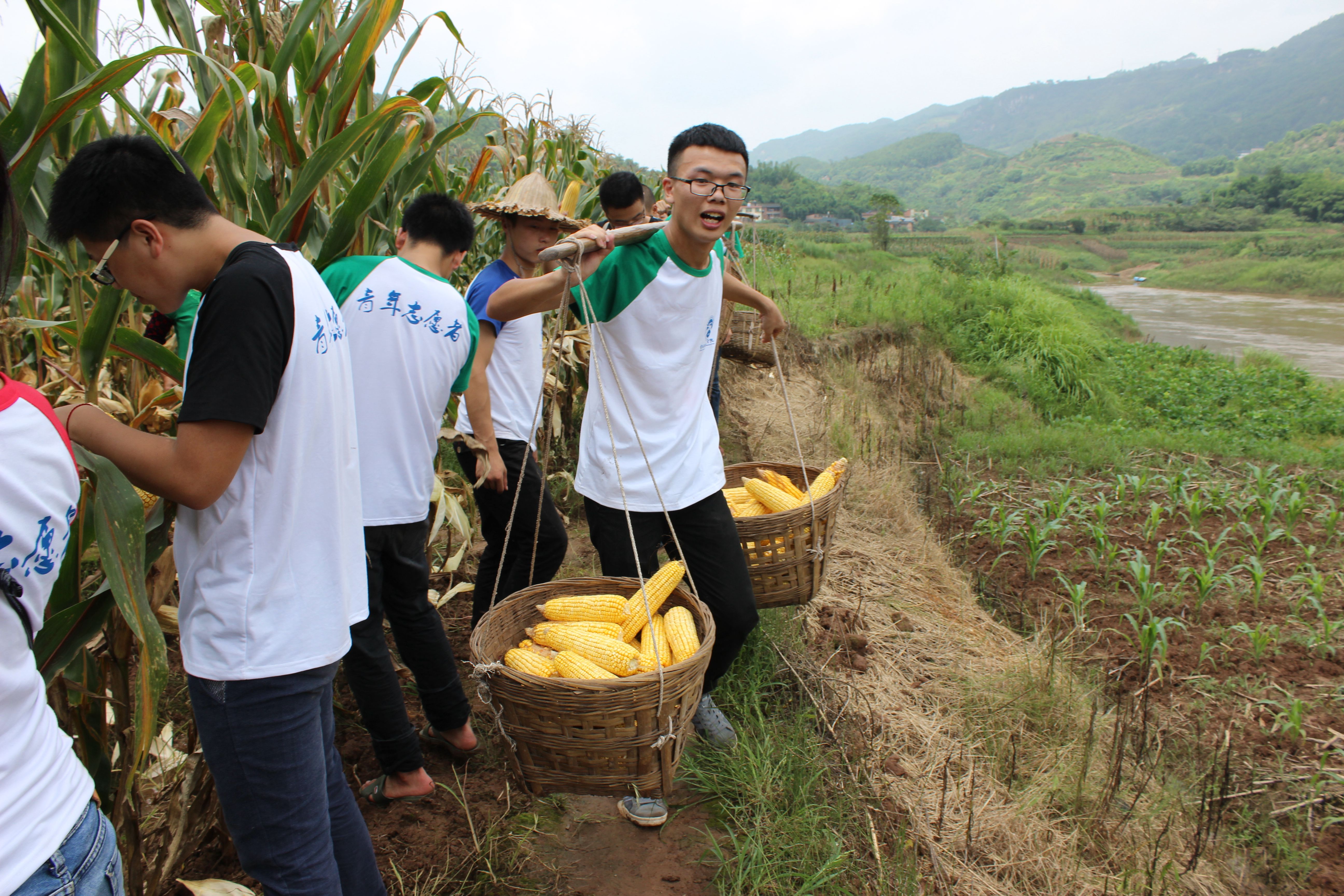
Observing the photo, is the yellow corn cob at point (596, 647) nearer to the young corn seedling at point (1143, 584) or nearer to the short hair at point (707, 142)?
the short hair at point (707, 142)

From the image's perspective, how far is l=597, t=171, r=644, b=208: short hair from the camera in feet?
13.3

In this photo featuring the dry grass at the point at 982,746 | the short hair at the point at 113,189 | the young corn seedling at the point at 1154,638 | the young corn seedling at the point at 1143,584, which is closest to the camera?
the short hair at the point at 113,189

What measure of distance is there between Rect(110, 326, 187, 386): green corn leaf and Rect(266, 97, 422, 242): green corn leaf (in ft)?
1.23

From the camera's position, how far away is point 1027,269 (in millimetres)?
26844

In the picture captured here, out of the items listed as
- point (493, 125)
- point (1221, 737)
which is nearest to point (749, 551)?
point (1221, 737)

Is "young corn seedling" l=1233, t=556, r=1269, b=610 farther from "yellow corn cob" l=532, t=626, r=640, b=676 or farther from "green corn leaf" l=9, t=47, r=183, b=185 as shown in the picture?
"green corn leaf" l=9, t=47, r=183, b=185

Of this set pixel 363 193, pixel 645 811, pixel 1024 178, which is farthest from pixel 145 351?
pixel 1024 178

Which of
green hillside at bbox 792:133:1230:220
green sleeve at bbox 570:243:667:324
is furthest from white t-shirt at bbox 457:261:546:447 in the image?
green hillside at bbox 792:133:1230:220

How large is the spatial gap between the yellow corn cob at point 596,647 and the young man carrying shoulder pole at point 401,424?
A: 1.58 feet

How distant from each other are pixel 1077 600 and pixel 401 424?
343 cm

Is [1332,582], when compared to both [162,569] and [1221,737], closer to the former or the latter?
[1221,737]

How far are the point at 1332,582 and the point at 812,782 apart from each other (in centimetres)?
390

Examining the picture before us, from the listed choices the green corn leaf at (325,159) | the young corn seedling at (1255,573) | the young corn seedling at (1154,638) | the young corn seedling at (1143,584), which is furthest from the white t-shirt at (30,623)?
the young corn seedling at (1255,573)

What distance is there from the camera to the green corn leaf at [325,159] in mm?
1547
